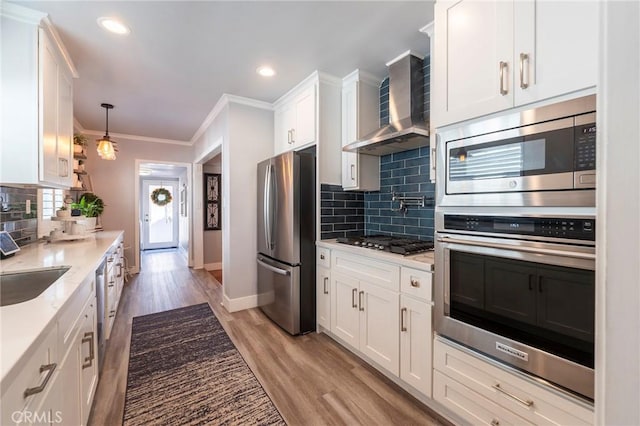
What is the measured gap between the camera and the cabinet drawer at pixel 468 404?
1.32 m

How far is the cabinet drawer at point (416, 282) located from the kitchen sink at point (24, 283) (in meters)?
2.05

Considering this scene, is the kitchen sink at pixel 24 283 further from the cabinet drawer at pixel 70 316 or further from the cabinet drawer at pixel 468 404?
the cabinet drawer at pixel 468 404

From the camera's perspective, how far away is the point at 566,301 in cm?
113

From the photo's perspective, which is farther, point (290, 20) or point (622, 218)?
point (290, 20)

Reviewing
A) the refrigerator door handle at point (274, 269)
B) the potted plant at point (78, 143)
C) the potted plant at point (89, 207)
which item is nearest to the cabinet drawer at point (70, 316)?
the refrigerator door handle at point (274, 269)

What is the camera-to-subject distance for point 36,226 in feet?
8.96

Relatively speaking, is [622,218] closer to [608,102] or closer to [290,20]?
[608,102]

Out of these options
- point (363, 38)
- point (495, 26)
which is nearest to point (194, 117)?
point (363, 38)

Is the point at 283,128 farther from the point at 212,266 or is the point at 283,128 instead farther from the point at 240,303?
the point at 212,266

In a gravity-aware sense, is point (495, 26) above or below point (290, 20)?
below

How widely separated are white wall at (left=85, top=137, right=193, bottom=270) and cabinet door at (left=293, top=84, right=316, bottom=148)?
360cm

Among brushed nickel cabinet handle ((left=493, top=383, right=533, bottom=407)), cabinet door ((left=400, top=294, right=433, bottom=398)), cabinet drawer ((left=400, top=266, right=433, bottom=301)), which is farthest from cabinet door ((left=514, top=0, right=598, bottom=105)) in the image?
brushed nickel cabinet handle ((left=493, top=383, right=533, bottom=407))

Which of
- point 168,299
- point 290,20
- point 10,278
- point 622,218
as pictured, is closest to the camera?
point 622,218

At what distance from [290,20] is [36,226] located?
310cm
